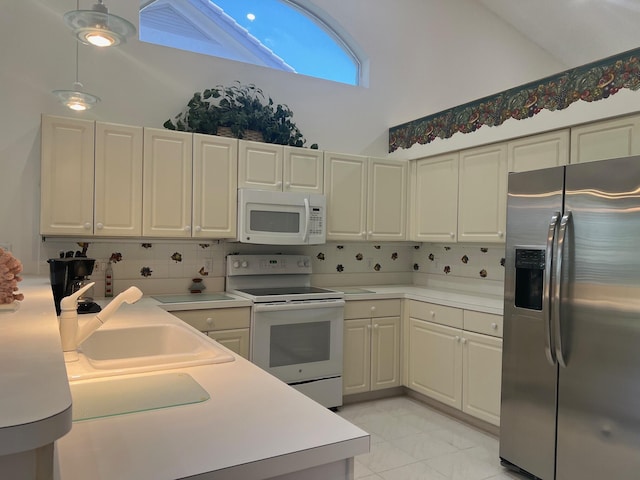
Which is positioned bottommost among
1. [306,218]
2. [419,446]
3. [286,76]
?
[419,446]

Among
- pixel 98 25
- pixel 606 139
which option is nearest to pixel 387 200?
pixel 606 139

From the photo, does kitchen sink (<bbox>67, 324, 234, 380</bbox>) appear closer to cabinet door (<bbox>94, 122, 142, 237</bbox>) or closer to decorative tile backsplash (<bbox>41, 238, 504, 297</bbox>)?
cabinet door (<bbox>94, 122, 142, 237</bbox>)

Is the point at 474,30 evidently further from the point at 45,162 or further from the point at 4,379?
the point at 4,379

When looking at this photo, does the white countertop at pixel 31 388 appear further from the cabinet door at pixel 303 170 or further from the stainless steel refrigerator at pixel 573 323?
the cabinet door at pixel 303 170

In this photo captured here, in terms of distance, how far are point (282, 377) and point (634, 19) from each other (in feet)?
14.2

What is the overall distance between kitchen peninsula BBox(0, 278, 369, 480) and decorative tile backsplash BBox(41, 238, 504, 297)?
2108mm

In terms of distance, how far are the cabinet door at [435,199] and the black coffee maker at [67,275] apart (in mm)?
2583

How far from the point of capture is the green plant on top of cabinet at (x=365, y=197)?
3.86 m

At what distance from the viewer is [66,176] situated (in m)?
2.91

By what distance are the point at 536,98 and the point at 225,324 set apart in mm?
2532

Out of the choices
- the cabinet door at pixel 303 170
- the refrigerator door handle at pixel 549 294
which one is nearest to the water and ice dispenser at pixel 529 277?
the refrigerator door handle at pixel 549 294

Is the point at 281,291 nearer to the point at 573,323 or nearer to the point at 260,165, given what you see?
the point at 260,165

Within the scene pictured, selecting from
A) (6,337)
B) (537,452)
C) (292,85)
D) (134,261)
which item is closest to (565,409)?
(537,452)

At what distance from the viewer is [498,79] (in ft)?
16.5
